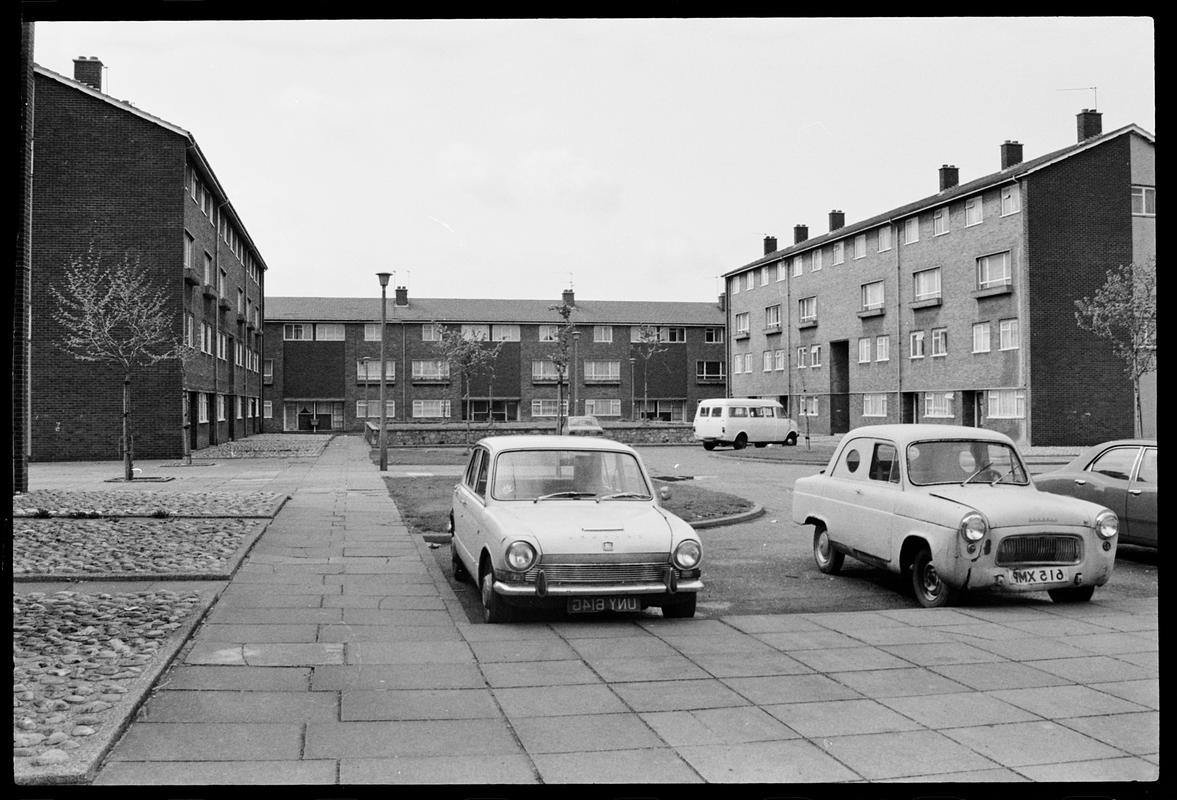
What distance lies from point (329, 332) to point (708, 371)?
24109 millimetres

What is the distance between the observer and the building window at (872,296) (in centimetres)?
4434

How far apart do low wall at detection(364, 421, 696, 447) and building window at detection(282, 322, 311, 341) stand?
20.0m

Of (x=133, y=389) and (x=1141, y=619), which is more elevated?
(x=133, y=389)

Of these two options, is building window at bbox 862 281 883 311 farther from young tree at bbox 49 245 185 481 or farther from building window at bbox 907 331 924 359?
young tree at bbox 49 245 185 481

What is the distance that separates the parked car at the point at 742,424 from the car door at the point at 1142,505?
2586cm

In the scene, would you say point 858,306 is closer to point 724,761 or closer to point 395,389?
point 395,389

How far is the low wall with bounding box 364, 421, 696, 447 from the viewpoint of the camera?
3506cm

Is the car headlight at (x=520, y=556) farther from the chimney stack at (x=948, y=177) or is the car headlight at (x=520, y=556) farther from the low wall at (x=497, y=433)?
the chimney stack at (x=948, y=177)

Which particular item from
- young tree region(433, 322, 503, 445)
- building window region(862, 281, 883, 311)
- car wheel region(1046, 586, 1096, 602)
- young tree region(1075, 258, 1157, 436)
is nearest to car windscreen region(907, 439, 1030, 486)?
car wheel region(1046, 586, 1096, 602)

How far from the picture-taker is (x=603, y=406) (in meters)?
57.6

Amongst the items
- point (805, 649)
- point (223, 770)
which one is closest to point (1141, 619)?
point (805, 649)

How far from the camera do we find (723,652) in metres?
6.11

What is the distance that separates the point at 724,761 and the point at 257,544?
7866 mm

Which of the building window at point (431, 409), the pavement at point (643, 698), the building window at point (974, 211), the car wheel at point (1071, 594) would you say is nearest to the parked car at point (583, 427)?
the building window at point (974, 211)
